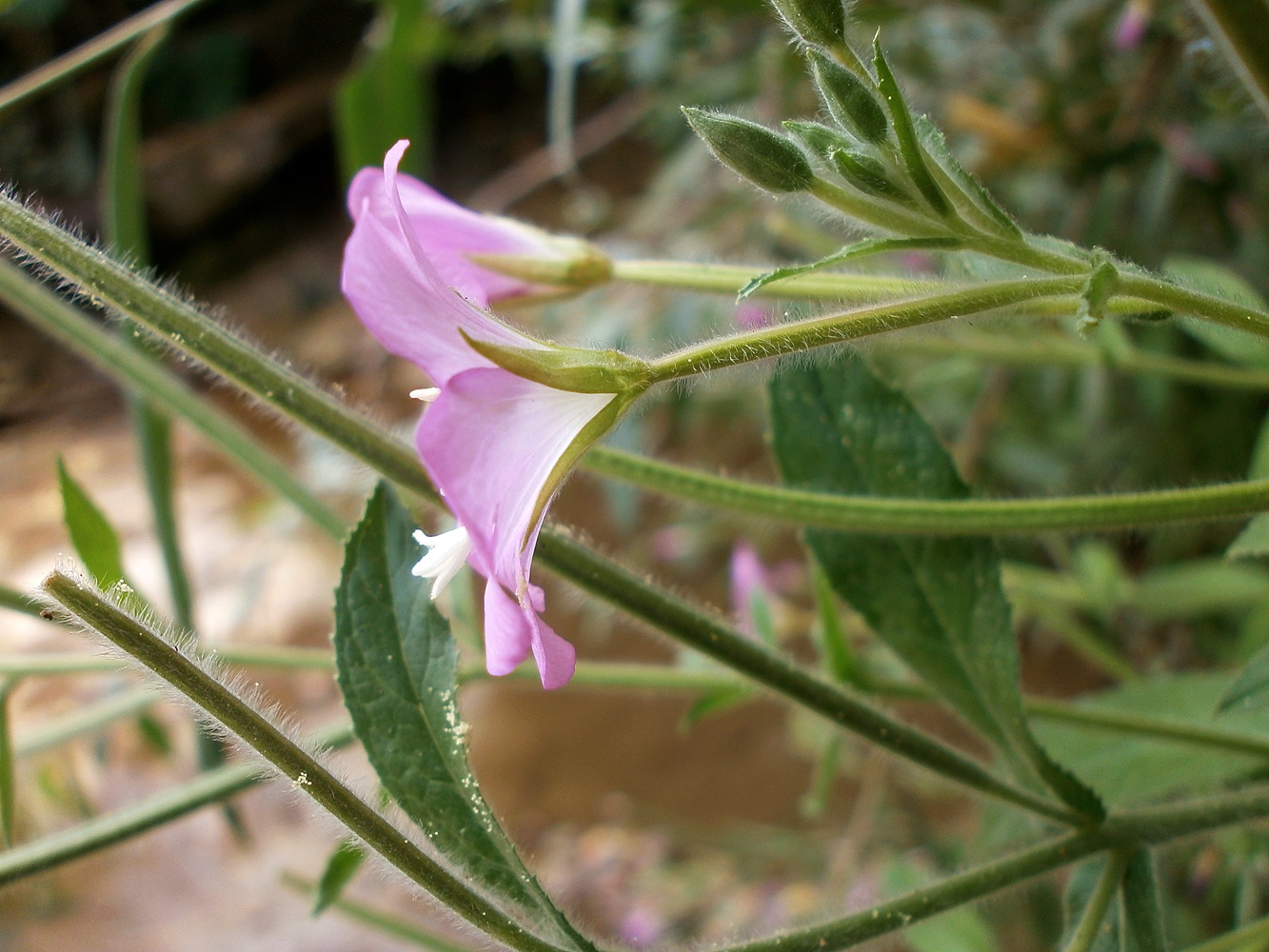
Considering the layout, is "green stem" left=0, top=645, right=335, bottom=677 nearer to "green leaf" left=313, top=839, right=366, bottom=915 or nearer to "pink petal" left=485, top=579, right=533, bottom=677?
"green leaf" left=313, top=839, right=366, bottom=915

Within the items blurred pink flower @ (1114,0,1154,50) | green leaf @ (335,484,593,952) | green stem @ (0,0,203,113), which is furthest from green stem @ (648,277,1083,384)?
blurred pink flower @ (1114,0,1154,50)

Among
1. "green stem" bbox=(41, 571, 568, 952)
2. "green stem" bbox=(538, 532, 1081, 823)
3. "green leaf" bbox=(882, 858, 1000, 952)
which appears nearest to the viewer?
"green stem" bbox=(41, 571, 568, 952)

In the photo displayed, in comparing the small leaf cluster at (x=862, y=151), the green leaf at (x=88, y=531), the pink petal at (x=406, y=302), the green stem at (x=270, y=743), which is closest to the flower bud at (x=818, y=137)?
the small leaf cluster at (x=862, y=151)

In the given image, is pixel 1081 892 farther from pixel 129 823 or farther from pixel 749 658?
pixel 129 823

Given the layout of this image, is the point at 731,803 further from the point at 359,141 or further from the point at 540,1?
the point at 359,141

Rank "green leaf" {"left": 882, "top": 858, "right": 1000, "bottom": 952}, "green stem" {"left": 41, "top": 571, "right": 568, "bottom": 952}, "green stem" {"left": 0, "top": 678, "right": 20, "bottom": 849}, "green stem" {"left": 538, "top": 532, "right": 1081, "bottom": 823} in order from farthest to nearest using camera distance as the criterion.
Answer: "green leaf" {"left": 882, "top": 858, "right": 1000, "bottom": 952}, "green stem" {"left": 0, "top": 678, "right": 20, "bottom": 849}, "green stem" {"left": 538, "top": 532, "right": 1081, "bottom": 823}, "green stem" {"left": 41, "top": 571, "right": 568, "bottom": 952}

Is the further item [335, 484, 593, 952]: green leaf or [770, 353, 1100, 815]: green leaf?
[770, 353, 1100, 815]: green leaf

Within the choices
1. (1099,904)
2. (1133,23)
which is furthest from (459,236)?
(1133,23)
